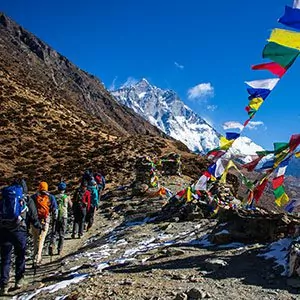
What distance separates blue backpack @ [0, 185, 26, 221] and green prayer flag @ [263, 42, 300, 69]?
565 centimetres

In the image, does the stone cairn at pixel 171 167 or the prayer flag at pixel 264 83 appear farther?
the stone cairn at pixel 171 167

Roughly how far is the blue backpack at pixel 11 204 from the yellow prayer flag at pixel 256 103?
5.43 meters

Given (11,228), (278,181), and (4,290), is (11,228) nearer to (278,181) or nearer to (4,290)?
(4,290)

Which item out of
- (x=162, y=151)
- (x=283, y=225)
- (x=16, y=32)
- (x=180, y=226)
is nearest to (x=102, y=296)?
(x=283, y=225)

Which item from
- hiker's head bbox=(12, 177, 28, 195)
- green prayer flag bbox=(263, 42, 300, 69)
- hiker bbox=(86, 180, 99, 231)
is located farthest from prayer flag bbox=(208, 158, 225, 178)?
hiker bbox=(86, 180, 99, 231)

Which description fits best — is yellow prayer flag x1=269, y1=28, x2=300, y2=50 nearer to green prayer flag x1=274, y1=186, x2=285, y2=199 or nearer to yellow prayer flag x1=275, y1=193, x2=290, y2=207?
green prayer flag x1=274, y1=186, x2=285, y2=199

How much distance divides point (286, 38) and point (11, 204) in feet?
20.4

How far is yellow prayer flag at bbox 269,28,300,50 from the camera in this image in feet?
26.3

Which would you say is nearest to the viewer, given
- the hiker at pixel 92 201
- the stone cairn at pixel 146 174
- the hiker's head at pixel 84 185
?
the hiker's head at pixel 84 185

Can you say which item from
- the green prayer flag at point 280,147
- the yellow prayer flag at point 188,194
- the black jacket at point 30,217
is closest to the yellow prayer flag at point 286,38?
the green prayer flag at point 280,147

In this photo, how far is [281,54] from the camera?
830 cm

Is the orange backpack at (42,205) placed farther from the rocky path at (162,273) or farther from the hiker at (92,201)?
the hiker at (92,201)

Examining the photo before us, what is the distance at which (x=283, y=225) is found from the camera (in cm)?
1034

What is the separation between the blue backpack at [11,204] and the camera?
8.62 meters
